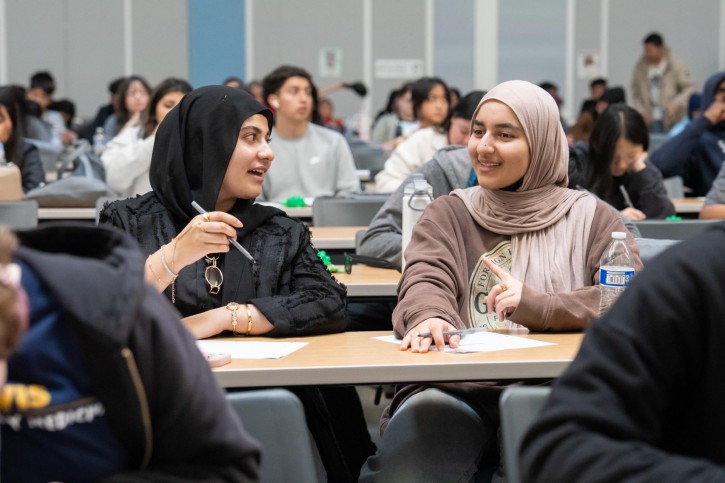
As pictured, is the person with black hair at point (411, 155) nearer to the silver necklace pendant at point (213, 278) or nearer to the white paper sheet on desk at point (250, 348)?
the silver necklace pendant at point (213, 278)

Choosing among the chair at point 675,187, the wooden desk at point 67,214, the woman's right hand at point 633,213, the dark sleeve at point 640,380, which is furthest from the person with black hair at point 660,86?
the dark sleeve at point 640,380

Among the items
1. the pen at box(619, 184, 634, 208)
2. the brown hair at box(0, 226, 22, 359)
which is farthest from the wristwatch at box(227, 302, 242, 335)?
the pen at box(619, 184, 634, 208)

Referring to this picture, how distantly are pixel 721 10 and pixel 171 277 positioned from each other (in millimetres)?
11919

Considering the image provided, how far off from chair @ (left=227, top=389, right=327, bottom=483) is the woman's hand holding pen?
23.3 inches

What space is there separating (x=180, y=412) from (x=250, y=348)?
105 centimetres

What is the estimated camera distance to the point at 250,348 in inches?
91.3

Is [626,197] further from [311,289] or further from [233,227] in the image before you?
[233,227]

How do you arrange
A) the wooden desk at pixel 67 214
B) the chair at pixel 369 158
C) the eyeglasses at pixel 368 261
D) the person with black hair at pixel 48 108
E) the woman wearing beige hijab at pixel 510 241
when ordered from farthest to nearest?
the person with black hair at pixel 48 108 → the chair at pixel 369 158 → the wooden desk at pixel 67 214 → the eyeglasses at pixel 368 261 → the woman wearing beige hijab at pixel 510 241

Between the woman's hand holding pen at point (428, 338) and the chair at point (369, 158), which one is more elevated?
the chair at point (369, 158)

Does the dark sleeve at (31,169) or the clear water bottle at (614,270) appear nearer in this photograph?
the clear water bottle at (614,270)

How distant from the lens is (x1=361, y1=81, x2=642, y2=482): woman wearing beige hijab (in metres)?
2.48

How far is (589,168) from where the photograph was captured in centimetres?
497

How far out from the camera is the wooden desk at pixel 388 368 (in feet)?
6.76

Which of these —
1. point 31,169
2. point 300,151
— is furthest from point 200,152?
point 31,169
